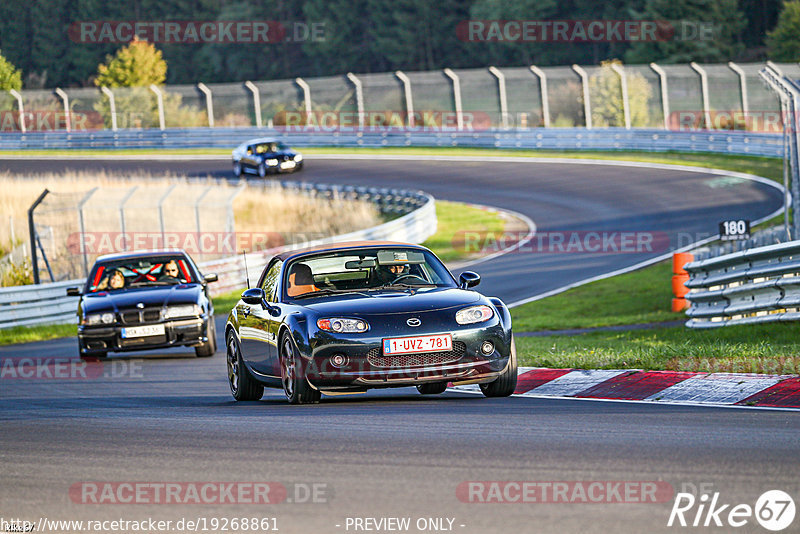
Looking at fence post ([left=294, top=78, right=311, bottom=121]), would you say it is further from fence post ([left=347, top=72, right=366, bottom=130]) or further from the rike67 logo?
the rike67 logo

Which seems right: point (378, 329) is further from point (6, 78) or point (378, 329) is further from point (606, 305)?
point (6, 78)

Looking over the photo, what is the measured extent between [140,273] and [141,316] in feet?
4.78

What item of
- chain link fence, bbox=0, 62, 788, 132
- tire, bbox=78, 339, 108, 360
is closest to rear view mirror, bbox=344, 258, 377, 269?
tire, bbox=78, 339, 108, 360

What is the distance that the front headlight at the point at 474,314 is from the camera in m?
9.59

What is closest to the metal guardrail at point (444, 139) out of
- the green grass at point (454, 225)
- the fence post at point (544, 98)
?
the fence post at point (544, 98)

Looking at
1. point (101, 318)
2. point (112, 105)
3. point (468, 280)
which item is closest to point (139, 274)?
point (101, 318)

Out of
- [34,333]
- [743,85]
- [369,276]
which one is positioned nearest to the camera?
[369,276]

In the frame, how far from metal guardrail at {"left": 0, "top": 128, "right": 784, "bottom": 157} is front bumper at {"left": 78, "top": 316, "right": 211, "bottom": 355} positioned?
30715 mm

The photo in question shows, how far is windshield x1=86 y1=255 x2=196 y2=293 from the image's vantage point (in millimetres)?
17406

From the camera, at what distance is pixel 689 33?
75.7 m

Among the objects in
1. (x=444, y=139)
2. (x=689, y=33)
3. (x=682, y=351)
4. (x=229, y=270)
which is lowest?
(x=229, y=270)

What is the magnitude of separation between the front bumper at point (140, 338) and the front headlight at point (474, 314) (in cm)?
768

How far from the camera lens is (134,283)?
17.6 m

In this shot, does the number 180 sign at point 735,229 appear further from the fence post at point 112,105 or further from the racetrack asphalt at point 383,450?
the fence post at point 112,105
